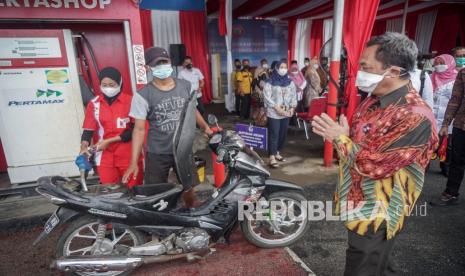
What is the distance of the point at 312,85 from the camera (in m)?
7.44

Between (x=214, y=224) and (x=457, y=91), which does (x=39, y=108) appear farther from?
(x=457, y=91)

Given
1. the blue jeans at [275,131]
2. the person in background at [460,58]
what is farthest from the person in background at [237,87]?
the person in background at [460,58]

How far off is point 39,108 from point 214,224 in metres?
2.81

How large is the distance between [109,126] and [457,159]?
3.64 metres

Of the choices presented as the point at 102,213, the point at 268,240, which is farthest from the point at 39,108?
the point at 268,240

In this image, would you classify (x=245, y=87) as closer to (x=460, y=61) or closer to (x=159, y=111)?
(x=460, y=61)

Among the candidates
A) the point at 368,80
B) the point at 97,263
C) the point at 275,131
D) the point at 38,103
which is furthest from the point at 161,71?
the point at 275,131

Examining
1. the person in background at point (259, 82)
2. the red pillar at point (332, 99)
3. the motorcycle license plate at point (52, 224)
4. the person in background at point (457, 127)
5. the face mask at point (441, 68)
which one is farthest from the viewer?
the person in background at point (259, 82)

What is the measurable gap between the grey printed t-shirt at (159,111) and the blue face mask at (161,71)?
4.2 inches

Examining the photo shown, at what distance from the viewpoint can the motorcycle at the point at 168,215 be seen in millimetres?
2153

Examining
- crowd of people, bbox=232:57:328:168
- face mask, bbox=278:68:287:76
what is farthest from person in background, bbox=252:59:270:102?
face mask, bbox=278:68:287:76

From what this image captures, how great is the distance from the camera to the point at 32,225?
10.6 feet

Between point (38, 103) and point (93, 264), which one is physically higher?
point (38, 103)

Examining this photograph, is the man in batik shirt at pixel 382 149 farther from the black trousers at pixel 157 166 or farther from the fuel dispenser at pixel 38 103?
the fuel dispenser at pixel 38 103
